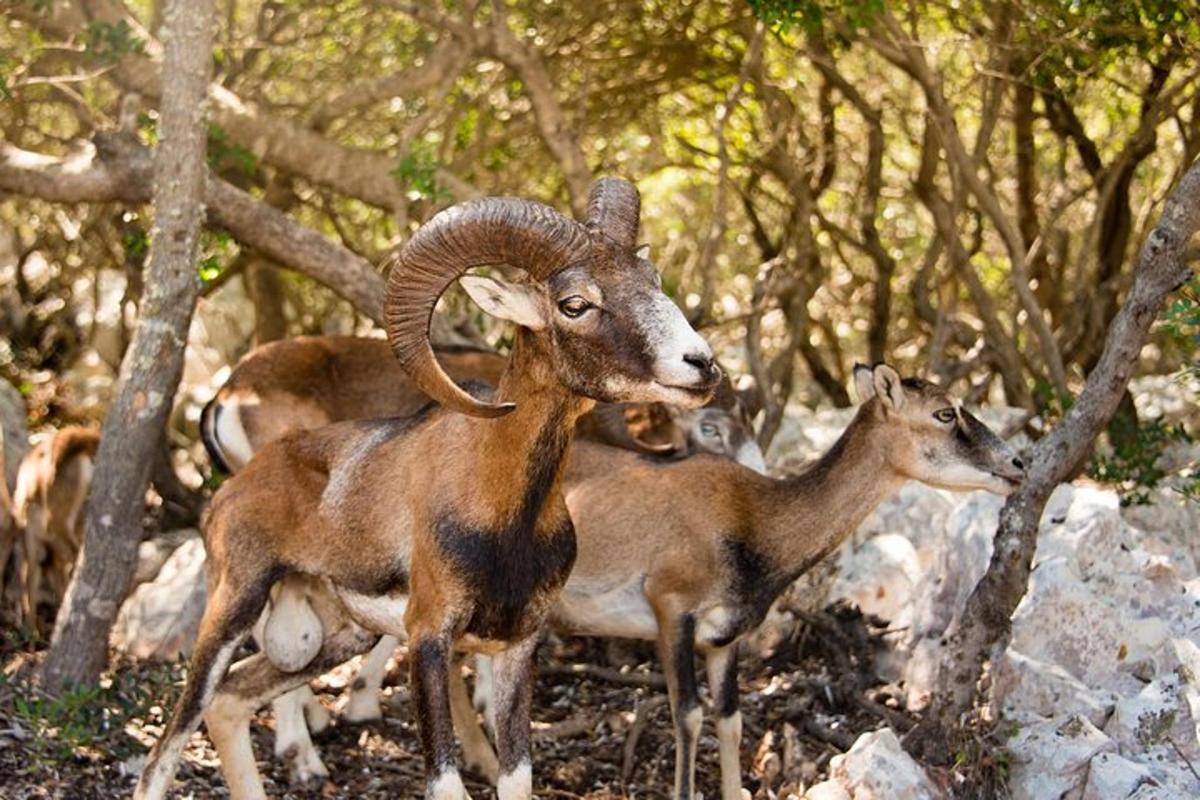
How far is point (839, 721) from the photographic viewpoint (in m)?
10.8

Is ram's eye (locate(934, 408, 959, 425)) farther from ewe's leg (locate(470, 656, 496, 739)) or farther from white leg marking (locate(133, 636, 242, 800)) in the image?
white leg marking (locate(133, 636, 242, 800))

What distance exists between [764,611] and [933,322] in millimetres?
6266

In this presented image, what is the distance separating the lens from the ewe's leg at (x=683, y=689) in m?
9.66

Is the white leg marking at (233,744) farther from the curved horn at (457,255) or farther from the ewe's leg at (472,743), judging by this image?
the curved horn at (457,255)

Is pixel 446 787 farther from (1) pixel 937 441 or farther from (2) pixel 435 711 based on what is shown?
(1) pixel 937 441

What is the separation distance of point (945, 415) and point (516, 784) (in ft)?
11.9

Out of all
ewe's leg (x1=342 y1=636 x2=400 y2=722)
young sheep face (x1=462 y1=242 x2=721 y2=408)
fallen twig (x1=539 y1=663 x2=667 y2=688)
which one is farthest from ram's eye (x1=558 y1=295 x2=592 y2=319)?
fallen twig (x1=539 y1=663 x2=667 y2=688)

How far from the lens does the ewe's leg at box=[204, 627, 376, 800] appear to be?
29.7 ft

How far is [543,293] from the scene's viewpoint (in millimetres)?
7875

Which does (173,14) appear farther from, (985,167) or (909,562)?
(985,167)

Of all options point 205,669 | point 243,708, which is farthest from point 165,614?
point 205,669

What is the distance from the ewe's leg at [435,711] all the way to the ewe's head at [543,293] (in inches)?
42.9

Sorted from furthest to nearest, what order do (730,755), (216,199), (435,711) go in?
(216,199) → (730,755) → (435,711)

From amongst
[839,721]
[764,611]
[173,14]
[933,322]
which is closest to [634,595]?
[764,611]
